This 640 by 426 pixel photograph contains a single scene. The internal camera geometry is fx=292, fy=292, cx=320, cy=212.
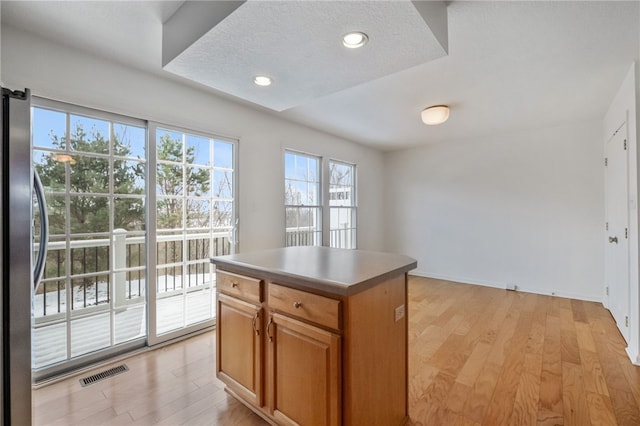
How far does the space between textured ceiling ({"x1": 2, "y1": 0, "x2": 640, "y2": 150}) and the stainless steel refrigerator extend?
1.06m

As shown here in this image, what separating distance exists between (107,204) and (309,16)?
7.02 ft

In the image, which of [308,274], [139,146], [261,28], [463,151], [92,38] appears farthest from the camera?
[463,151]

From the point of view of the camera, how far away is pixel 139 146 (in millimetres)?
2578

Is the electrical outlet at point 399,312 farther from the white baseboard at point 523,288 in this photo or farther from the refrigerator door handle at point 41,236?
the white baseboard at point 523,288

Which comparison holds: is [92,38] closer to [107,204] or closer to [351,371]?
[107,204]

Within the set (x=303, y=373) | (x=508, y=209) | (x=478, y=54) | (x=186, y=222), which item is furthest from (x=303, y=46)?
(x=508, y=209)

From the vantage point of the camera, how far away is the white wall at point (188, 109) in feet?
6.58

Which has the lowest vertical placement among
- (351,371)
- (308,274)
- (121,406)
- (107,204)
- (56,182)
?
(121,406)

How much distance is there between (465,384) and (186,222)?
2.74 metres

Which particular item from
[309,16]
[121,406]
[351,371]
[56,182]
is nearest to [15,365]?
[121,406]

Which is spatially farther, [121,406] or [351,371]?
[121,406]

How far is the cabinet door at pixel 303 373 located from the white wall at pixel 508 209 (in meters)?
4.29

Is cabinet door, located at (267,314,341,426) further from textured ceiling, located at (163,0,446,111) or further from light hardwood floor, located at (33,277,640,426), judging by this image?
textured ceiling, located at (163,0,446,111)

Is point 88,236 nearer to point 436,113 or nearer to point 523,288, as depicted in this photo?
point 436,113
